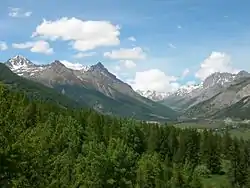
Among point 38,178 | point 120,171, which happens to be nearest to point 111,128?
point 120,171

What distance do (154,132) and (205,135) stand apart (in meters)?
26.3

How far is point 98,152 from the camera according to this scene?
80.1 meters

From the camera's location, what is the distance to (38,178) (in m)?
29.5

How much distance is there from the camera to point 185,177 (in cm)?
10188

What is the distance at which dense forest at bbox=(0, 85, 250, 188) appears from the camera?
1043 inches

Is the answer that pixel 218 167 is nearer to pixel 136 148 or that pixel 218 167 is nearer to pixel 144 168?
pixel 136 148

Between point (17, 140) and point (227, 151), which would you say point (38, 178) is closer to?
point (17, 140)

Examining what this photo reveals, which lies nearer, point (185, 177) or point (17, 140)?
point (17, 140)

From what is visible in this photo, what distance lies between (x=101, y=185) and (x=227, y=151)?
123379 millimetres

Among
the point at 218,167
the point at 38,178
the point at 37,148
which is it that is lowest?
the point at 218,167

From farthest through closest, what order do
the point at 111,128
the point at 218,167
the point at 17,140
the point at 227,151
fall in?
the point at 227,151 < the point at 218,167 < the point at 111,128 < the point at 17,140

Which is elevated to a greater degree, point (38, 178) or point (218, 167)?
point (38, 178)

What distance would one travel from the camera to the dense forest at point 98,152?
2650 cm

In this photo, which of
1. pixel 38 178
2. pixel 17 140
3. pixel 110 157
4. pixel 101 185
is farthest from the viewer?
pixel 110 157
